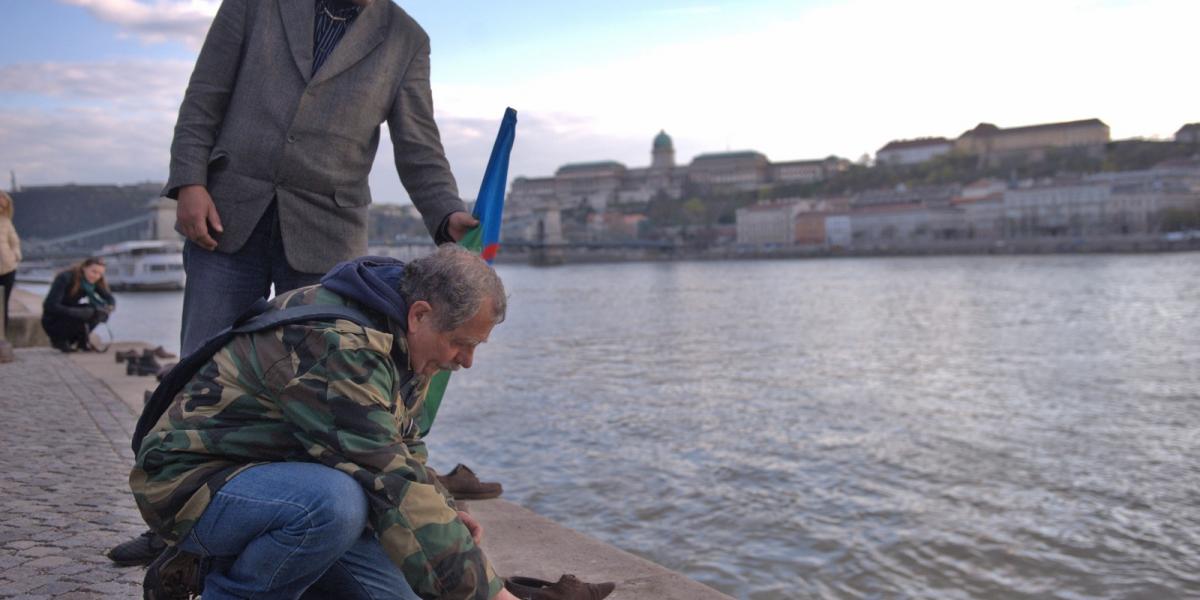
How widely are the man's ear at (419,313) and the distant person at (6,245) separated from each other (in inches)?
254

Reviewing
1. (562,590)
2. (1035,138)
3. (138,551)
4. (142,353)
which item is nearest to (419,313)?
(562,590)

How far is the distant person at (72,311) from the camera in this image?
8062 mm

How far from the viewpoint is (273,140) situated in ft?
7.64

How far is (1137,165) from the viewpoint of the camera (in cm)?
10231

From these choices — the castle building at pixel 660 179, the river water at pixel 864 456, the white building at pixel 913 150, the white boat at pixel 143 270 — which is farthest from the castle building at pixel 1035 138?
the river water at pixel 864 456

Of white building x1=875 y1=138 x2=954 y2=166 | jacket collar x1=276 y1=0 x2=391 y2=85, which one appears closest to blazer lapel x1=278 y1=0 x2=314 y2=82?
jacket collar x1=276 y1=0 x2=391 y2=85

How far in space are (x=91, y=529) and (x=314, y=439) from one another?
4.82ft

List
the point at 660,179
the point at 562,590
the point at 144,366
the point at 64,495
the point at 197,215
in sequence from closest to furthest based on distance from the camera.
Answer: the point at 562,590
the point at 197,215
the point at 64,495
the point at 144,366
the point at 660,179

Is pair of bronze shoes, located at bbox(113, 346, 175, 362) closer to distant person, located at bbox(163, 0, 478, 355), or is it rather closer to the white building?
distant person, located at bbox(163, 0, 478, 355)

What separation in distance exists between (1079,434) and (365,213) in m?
6.69

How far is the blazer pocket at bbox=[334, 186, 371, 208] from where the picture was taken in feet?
7.91

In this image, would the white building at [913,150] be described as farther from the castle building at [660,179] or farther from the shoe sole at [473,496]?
the shoe sole at [473,496]

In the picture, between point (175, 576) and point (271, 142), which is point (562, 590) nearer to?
point (175, 576)

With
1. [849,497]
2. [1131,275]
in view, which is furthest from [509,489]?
[1131,275]
